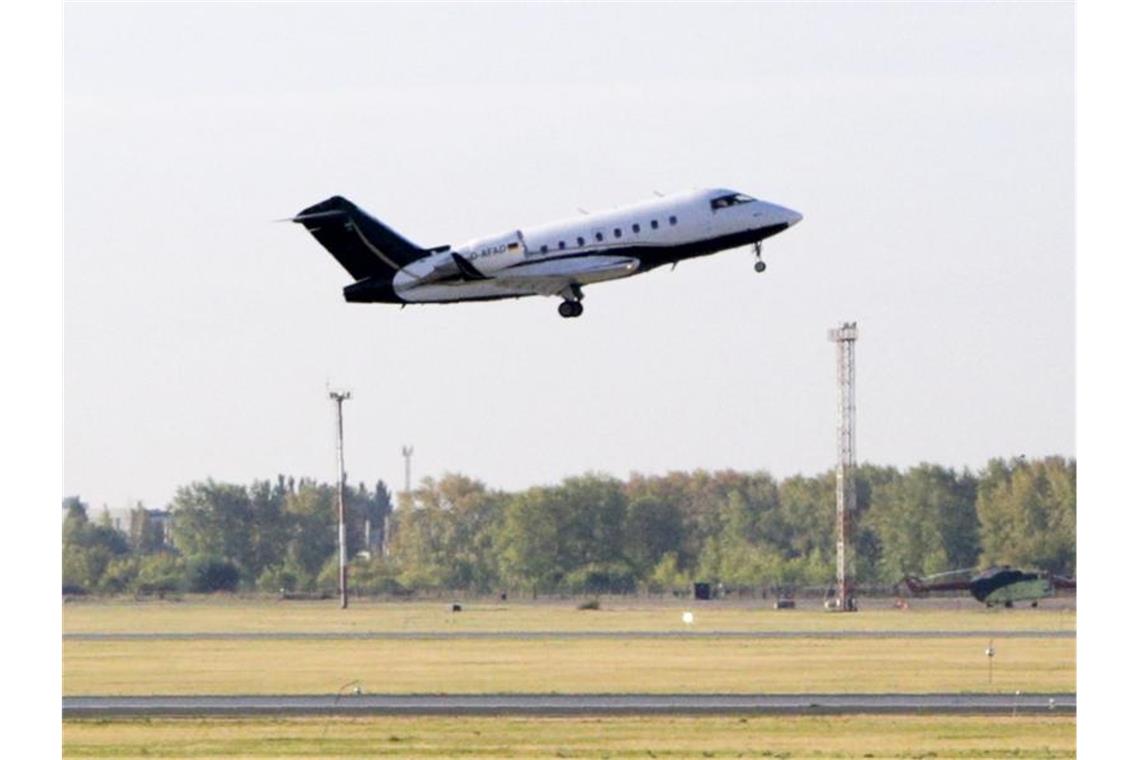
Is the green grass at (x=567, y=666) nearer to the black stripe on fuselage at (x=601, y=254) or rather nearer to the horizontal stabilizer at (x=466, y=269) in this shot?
the black stripe on fuselage at (x=601, y=254)

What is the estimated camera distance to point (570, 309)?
91.7 m

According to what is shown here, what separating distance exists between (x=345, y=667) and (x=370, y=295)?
26.9 meters

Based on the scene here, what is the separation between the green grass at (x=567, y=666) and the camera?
9969 cm

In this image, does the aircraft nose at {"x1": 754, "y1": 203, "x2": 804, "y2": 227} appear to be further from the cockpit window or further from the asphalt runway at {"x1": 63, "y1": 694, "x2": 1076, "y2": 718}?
the asphalt runway at {"x1": 63, "y1": 694, "x2": 1076, "y2": 718}

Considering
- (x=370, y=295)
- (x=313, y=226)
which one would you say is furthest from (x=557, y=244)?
(x=313, y=226)

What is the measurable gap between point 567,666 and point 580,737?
36.3 metres

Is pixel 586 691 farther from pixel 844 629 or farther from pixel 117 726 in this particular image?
pixel 844 629

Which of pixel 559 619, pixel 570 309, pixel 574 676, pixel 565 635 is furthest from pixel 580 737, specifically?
pixel 559 619

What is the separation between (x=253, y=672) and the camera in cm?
11044

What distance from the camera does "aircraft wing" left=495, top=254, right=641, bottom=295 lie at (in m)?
92.5

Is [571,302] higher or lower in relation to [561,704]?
higher

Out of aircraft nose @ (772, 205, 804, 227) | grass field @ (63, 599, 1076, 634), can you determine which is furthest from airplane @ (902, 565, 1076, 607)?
aircraft nose @ (772, 205, 804, 227)

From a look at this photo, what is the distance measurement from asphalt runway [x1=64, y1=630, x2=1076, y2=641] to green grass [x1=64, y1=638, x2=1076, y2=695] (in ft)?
12.8

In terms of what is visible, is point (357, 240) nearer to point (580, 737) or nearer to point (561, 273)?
point (561, 273)
